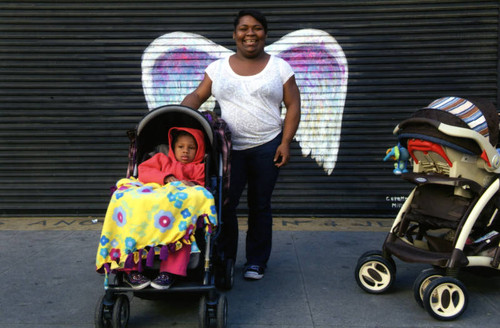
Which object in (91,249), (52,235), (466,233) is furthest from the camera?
(52,235)

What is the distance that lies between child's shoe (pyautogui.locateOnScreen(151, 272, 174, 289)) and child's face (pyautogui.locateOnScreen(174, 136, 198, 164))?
2.74 feet

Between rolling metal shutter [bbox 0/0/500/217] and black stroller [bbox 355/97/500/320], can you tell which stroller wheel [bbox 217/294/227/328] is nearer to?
black stroller [bbox 355/97/500/320]

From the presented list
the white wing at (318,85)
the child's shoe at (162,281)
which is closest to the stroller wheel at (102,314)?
the child's shoe at (162,281)

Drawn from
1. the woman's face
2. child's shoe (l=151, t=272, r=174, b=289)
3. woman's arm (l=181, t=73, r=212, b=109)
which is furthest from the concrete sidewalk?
the woman's face

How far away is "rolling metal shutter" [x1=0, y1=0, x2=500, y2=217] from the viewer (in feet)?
20.4

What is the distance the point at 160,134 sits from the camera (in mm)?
3773

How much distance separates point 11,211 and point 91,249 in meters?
2.10

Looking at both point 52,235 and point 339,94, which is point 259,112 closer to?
point 339,94

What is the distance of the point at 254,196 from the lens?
13.7 feet

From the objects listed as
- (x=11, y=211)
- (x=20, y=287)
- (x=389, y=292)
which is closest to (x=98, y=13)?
(x=11, y=211)

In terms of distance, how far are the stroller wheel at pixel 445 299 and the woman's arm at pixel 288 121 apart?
55.3 inches

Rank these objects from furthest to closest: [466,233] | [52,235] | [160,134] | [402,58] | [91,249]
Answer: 1. [402,58]
2. [52,235]
3. [91,249]
4. [160,134]
5. [466,233]

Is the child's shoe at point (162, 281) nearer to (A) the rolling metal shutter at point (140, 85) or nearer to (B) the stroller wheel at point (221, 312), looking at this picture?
(B) the stroller wheel at point (221, 312)

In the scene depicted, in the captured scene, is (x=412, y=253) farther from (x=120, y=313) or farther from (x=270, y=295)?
(x=120, y=313)
